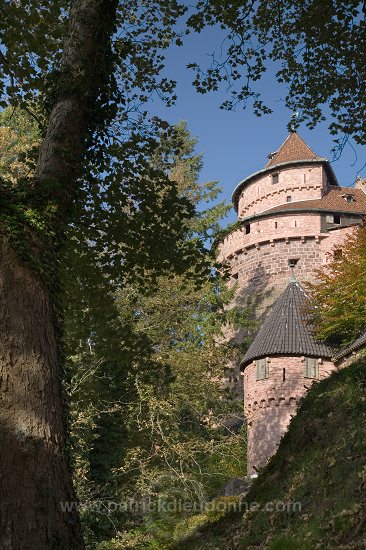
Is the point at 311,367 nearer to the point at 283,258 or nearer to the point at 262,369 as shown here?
the point at 262,369

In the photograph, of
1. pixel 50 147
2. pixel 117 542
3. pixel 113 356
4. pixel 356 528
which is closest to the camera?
pixel 356 528

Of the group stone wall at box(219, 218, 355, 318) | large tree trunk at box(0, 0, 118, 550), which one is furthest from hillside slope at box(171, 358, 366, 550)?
stone wall at box(219, 218, 355, 318)

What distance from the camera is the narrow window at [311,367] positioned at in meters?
21.7

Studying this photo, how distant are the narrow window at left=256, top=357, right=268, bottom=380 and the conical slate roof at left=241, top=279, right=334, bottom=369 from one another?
0.74ft

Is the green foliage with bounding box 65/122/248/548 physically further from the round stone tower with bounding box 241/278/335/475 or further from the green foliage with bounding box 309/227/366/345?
the green foliage with bounding box 309/227/366/345

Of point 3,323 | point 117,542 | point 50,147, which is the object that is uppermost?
point 50,147

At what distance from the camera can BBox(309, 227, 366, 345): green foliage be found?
20.7 m

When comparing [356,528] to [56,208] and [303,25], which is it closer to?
[56,208]

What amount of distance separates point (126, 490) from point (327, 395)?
1082 centimetres

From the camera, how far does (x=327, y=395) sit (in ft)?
27.4

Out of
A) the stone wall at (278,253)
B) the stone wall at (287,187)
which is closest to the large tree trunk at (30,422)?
the stone wall at (278,253)

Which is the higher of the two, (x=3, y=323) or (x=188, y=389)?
(x=188, y=389)

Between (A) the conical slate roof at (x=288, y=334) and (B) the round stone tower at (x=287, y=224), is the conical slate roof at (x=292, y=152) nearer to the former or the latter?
(B) the round stone tower at (x=287, y=224)

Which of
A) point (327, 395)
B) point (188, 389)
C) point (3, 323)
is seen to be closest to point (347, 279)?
point (188, 389)
